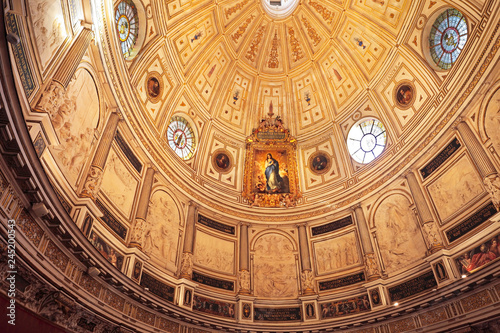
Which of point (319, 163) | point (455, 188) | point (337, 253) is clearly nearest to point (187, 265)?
point (337, 253)

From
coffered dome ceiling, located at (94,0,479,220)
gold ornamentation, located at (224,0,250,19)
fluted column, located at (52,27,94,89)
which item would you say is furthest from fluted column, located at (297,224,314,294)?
gold ornamentation, located at (224,0,250,19)

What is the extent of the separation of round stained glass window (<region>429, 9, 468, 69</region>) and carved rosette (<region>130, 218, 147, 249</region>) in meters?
16.0

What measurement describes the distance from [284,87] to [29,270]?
1978cm

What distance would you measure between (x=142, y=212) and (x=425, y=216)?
41.6 ft

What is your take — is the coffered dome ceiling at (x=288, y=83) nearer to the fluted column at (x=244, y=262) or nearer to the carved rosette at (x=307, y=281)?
the fluted column at (x=244, y=262)

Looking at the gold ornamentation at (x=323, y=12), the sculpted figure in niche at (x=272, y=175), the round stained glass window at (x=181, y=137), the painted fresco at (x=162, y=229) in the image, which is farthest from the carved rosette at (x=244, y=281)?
the gold ornamentation at (x=323, y=12)

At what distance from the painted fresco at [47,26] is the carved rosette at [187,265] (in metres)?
10.0

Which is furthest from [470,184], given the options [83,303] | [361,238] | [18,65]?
[18,65]

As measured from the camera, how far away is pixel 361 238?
57.8 feet

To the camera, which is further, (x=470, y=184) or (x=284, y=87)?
(x=284, y=87)

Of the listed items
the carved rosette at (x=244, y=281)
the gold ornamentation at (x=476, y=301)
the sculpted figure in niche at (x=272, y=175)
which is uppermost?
the sculpted figure in niche at (x=272, y=175)

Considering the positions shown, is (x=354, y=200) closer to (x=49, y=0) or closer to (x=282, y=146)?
(x=282, y=146)

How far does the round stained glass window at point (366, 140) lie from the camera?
64.9ft

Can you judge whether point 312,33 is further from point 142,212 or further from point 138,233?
point 138,233
